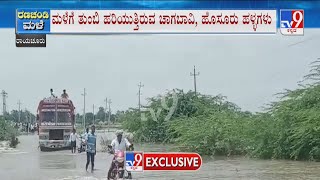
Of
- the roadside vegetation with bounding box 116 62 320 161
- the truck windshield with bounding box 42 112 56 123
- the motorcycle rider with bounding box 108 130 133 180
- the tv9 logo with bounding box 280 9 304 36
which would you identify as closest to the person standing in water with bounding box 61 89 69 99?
the truck windshield with bounding box 42 112 56 123

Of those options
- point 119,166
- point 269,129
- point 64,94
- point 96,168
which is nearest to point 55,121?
point 64,94

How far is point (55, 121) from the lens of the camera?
28.2ft

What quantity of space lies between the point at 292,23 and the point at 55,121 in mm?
3917

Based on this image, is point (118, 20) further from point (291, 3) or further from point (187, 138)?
point (187, 138)

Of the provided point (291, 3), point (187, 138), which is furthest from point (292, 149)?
point (291, 3)

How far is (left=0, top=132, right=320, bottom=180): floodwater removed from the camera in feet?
31.9

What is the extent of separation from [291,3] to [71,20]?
295cm

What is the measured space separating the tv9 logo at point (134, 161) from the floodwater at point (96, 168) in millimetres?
751

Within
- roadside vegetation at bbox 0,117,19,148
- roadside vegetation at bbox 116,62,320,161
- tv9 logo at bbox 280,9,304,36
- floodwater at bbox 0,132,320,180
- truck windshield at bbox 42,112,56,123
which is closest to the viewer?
tv9 logo at bbox 280,9,304,36

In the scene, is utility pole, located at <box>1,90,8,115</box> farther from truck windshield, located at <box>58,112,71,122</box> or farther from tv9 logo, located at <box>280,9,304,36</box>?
tv9 logo, located at <box>280,9,304,36</box>

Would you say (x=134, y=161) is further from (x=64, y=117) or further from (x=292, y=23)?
(x=292, y=23)

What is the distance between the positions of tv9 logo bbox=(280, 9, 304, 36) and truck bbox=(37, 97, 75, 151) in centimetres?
326

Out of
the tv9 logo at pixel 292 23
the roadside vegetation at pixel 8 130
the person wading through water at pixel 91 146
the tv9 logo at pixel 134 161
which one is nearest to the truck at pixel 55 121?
the person wading through water at pixel 91 146

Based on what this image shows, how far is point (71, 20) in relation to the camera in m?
7.11
